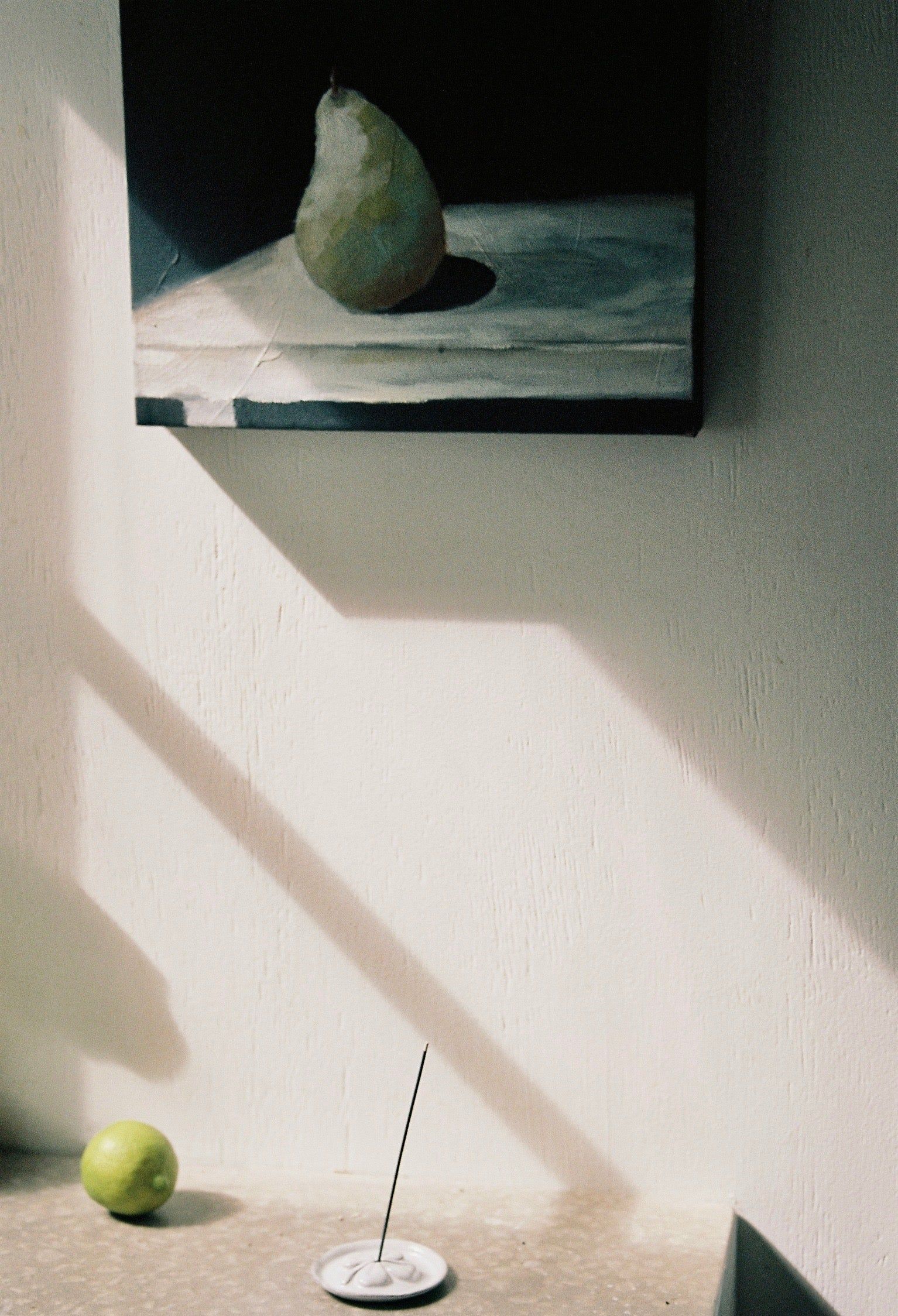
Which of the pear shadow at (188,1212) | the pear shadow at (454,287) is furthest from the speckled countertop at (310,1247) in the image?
the pear shadow at (454,287)

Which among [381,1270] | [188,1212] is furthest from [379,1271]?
[188,1212]

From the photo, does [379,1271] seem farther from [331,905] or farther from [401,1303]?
Result: [331,905]

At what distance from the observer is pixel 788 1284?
143 centimetres

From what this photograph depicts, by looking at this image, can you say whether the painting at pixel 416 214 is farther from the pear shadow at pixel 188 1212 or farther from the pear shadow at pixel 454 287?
the pear shadow at pixel 188 1212

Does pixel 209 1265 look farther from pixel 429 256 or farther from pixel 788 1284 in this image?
pixel 429 256

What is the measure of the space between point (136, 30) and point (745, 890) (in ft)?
3.64

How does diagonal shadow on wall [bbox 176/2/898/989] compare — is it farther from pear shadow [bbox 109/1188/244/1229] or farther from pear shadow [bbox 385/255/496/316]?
pear shadow [bbox 109/1188/244/1229]

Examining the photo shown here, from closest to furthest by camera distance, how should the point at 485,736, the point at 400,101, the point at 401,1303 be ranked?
the point at 401,1303 < the point at 400,101 < the point at 485,736

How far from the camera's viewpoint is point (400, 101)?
1.35m

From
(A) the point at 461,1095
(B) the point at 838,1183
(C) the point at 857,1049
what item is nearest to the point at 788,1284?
(B) the point at 838,1183

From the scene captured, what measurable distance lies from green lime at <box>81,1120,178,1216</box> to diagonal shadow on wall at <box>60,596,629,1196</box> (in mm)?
289

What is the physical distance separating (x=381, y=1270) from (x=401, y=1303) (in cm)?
4

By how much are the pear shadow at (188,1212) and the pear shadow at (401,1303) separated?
0.23 metres

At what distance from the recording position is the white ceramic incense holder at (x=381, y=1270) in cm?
124
